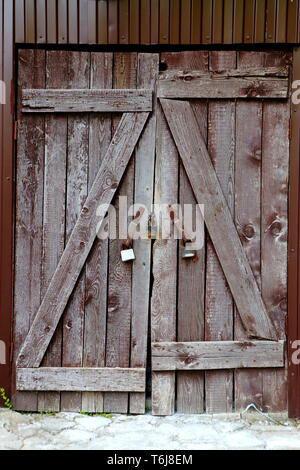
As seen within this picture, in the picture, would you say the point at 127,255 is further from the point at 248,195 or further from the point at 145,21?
the point at 145,21

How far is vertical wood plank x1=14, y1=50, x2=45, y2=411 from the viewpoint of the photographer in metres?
3.19

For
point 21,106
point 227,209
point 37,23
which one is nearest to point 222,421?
point 227,209

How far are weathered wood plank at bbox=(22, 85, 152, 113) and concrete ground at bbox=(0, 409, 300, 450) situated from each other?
2.28 m

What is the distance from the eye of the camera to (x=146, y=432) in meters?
2.98

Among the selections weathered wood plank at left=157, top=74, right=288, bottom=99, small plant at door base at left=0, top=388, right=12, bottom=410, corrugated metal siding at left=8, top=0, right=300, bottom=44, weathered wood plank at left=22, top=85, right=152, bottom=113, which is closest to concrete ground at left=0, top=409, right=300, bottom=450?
small plant at door base at left=0, top=388, right=12, bottom=410

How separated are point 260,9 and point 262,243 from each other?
1712mm

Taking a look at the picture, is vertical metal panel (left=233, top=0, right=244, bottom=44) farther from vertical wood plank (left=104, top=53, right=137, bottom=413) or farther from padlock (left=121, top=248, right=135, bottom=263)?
padlock (left=121, top=248, right=135, bottom=263)

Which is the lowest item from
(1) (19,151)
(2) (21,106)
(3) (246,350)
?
(3) (246,350)

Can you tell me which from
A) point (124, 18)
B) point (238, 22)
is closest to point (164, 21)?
point (124, 18)

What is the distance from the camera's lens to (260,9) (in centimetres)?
312

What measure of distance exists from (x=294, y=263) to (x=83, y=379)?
1.80 metres

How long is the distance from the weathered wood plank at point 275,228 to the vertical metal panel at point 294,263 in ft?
0.13

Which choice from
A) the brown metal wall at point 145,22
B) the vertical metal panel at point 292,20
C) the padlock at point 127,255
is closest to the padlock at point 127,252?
the padlock at point 127,255
